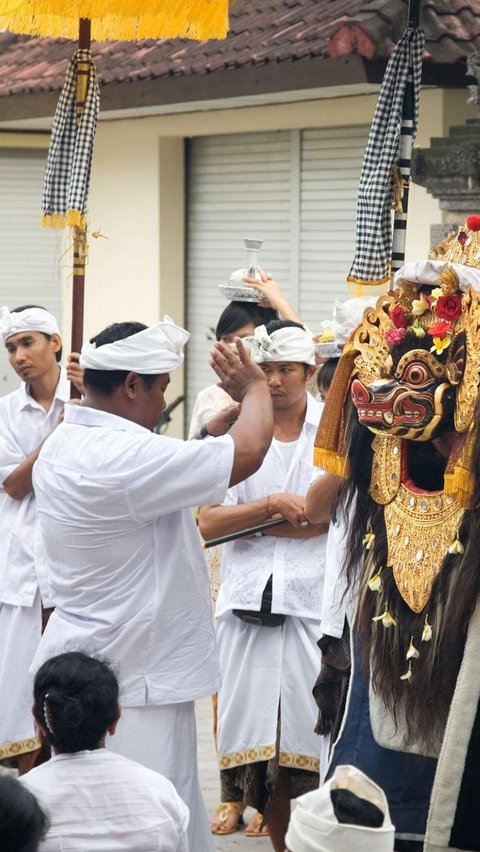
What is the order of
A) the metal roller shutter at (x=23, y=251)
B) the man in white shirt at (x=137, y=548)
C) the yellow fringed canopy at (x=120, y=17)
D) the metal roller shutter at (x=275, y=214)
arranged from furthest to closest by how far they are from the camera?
1. the metal roller shutter at (x=23, y=251)
2. the metal roller shutter at (x=275, y=214)
3. the yellow fringed canopy at (x=120, y=17)
4. the man in white shirt at (x=137, y=548)

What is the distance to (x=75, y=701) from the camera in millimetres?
3354

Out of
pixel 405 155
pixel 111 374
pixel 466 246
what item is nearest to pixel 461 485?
pixel 466 246

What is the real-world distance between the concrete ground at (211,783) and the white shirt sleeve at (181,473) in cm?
210

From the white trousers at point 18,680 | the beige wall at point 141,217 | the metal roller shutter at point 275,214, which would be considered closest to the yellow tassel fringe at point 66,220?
the white trousers at point 18,680

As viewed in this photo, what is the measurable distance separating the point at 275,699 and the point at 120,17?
9.16ft

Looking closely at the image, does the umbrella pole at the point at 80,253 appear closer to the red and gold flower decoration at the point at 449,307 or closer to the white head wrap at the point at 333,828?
the red and gold flower decoration at the point at 449,307

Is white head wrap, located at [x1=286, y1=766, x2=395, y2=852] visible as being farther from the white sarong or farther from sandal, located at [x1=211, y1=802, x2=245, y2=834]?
sandal, located at [x1=211, y1=802, x2=245, y2=834]

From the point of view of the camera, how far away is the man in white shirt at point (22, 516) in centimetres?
558

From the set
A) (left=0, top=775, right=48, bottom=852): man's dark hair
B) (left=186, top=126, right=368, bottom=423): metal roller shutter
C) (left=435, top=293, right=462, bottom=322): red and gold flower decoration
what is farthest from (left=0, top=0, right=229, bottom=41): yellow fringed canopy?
(left=186, top=126, right=368, bottom=423): metal roller shutter

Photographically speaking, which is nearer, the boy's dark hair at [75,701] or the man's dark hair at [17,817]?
the man's dark hair at [17,817]

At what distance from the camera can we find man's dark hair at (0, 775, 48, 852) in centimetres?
267

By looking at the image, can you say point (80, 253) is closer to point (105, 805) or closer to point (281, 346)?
point (281, 346)

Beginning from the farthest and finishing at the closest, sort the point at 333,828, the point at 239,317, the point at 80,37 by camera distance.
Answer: the point at 239,317
the point at 80,37
the point at 333,828

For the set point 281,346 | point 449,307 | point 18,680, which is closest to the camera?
point 449,307
